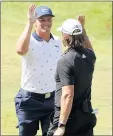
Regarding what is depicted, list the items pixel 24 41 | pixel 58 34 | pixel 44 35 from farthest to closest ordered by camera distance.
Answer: pixel 58 34 → pixel 44 35 → pixel 24 41

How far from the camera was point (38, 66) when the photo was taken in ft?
13.9

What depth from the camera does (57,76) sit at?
3.60 meters

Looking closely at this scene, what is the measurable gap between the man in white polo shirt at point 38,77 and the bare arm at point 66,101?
780mm

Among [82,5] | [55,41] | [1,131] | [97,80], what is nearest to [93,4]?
[82,5]

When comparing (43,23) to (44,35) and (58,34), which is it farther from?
(58,34)

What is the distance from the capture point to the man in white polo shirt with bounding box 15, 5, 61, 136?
4230mm

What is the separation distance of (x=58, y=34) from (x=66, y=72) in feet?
11.6

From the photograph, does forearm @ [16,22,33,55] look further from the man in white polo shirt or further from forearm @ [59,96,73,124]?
forearm @ [59,96,73,124]

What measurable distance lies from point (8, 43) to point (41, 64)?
2.78 metres

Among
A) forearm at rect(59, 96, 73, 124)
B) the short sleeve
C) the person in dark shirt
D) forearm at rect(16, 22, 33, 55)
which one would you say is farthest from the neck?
forearm at rect(59, 96, 73, 124)

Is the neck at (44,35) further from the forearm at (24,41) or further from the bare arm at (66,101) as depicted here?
the bare arm at (66,101)

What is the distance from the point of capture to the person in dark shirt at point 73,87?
3.49 metres

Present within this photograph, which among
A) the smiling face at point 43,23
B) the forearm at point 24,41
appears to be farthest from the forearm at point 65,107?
the smiling face at point 43,23

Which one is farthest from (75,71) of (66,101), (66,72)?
(66,101)
